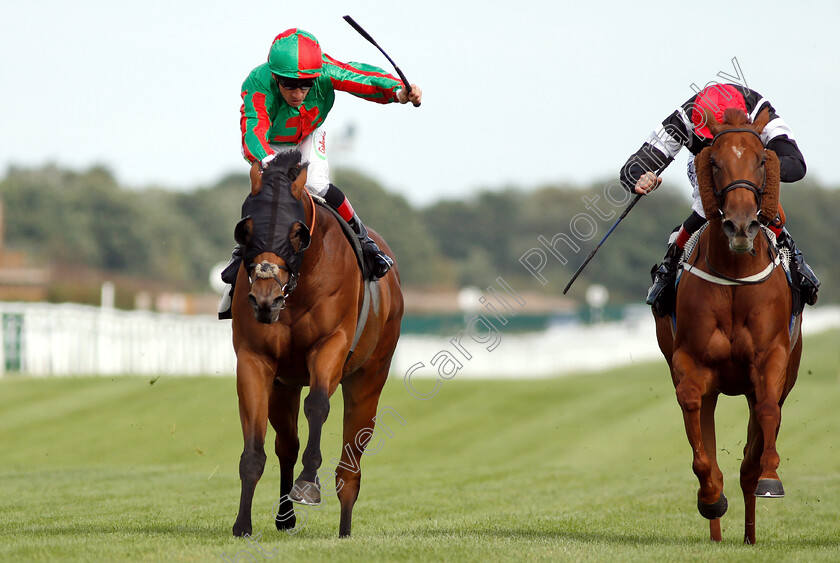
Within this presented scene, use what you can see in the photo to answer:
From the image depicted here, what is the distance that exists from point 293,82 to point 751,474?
3861 mm

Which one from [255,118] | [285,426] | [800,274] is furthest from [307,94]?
[800,274]

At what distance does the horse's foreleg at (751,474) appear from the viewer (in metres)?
7.54

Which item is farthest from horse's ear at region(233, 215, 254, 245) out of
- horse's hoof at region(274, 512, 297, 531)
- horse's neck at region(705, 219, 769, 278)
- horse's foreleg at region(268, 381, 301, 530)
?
horse's neck at region(705, 219, 769, 278)

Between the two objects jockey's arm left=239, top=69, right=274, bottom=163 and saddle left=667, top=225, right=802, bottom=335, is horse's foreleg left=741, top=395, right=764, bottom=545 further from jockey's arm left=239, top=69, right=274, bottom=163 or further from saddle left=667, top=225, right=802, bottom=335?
jockey's arm left=239, top=69, right=274, bottom=163

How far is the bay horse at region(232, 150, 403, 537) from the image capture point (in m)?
6.37

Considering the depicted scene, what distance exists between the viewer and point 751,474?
303 inches

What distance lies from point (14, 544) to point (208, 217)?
248 ft

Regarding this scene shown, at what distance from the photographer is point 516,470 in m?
14.2

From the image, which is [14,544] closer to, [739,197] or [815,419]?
[739,197]

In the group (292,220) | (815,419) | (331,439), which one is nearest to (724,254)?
(292,220)

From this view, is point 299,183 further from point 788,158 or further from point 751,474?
point 751,474

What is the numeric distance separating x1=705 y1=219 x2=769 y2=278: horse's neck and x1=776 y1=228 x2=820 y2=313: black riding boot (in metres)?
0.44

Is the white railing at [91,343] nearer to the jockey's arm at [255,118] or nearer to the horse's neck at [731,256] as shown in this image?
the jockey's arm at [255,118]

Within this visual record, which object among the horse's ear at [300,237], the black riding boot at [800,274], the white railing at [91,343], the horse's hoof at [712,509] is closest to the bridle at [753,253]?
the black riding boot at [800,274]
